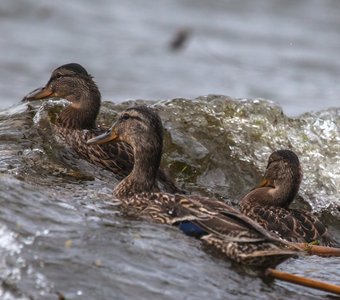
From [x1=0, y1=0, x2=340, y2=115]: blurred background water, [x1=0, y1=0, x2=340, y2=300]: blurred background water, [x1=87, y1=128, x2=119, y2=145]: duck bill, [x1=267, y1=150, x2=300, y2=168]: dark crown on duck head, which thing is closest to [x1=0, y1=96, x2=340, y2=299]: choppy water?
[x1=0, y1=0, x2=340, y2=300]: blurred background water

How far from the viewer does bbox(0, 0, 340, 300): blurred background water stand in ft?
26.3

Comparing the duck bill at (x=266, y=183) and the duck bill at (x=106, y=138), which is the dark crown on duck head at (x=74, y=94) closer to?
the duck bill at (x=106, y=138)

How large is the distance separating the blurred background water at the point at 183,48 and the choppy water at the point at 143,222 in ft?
22.0

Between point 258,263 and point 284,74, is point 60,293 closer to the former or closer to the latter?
point 258,263

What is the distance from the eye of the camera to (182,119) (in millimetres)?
12922

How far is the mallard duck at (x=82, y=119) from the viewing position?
11.5 m

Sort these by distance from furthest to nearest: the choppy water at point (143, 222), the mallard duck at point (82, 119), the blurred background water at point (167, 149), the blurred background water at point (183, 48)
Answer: the blurred background water at point (183, 48) → the mallard duck at point (82, 119) → the blurred background water at point (167, 149) → the choppy water at point (143, 222)

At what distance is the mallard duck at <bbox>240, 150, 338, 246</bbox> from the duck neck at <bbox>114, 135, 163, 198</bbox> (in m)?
1.02

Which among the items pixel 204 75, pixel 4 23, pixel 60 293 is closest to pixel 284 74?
pixel 204 75

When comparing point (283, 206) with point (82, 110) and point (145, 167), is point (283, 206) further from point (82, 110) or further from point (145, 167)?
point (82, 110)

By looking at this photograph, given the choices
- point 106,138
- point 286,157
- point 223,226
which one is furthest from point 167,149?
point 223,226

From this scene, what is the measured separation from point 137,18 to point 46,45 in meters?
4.20

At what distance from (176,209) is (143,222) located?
0.30 m

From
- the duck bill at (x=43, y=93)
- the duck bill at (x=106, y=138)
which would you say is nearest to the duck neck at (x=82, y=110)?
the duck bill at (x=43, y=93)
